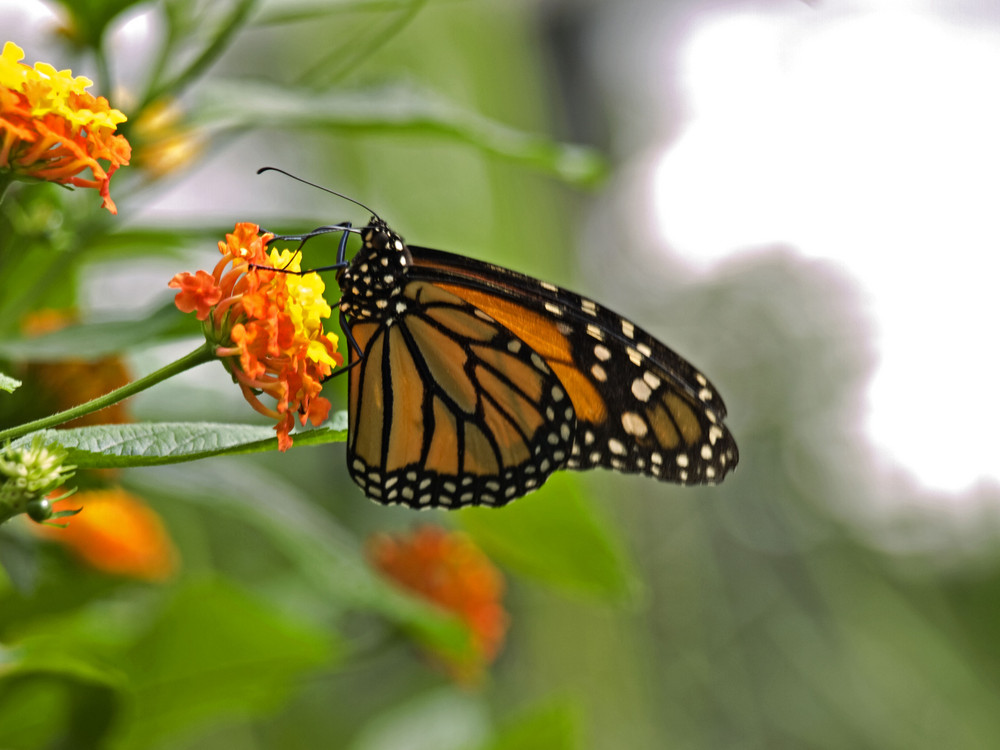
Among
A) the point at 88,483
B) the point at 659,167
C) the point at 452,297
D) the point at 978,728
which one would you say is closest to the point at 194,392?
the point at 88,483

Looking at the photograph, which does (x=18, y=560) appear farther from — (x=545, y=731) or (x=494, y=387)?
(x=545, y=731)

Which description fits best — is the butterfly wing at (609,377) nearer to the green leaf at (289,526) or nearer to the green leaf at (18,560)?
the green leaf at (289,526)

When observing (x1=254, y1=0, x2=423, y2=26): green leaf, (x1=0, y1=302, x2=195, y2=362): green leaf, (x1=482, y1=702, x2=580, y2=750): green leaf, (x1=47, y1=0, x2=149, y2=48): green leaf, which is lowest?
(x1=482, y1=702, x2=580, y2=750): green leaf

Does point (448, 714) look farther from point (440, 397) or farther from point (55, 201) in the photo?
point (55, 201)

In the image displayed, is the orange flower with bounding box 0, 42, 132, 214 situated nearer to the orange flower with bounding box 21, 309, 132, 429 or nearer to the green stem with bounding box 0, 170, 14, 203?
the green stem with bounding box 0, 170, 14, 203

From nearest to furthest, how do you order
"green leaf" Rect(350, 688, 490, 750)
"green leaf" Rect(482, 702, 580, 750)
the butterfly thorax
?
1. the butterfly thorax
2. "green leaf" Rect(482, 702, 580, 750)
3. "green leaf" Rect(350, 688, 490, 750)

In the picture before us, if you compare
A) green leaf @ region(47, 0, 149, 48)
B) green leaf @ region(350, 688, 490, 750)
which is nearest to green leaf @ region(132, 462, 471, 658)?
green leaf @ region(47, 0, 149, 48)

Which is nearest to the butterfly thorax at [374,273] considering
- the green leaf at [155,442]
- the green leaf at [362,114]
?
the green leaf at [362,114]

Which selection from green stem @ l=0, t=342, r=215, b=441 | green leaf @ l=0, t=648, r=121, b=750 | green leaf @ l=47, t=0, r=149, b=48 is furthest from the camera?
green leaf @ l=47, t=0, r=149, b=48
